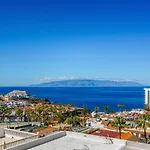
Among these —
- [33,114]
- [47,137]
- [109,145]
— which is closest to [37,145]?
[47,137]

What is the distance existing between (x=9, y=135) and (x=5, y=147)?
5.10 m

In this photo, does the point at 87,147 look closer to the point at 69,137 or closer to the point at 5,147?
the point at 69,137

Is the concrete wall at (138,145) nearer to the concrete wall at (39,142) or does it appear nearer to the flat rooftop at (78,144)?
the flat rooftop at (78,144)

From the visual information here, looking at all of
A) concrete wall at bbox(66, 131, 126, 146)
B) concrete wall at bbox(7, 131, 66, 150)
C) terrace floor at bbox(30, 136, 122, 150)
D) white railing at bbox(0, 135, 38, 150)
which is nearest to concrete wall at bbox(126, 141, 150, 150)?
concrete wall at bbox(66, 131, 126, 146)

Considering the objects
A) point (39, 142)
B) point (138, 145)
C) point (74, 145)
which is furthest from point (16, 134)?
point (138, 145)

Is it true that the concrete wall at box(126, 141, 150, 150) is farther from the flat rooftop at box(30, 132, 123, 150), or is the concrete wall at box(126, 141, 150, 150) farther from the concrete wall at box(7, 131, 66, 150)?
the concrete wall at box(7, 131, 66, 150)

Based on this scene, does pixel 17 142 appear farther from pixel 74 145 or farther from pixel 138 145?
pixel 138 145

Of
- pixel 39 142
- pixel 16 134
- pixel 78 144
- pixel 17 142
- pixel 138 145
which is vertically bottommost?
pixel 78 144

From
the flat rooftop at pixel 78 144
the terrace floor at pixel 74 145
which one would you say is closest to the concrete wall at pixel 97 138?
the flat rooftop at pixel 78 144

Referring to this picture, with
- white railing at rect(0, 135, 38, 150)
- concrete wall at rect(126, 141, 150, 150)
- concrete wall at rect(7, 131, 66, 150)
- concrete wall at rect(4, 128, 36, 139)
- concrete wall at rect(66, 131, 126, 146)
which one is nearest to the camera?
white railing at rect(0, 135, 38, 150)

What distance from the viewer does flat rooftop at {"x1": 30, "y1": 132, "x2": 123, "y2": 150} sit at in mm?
17172

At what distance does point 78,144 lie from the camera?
1823 centimetres

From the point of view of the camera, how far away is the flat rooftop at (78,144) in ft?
56.3

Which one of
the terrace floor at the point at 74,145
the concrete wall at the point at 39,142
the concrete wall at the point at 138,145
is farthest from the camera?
the terrace floor at the point at 74,145
